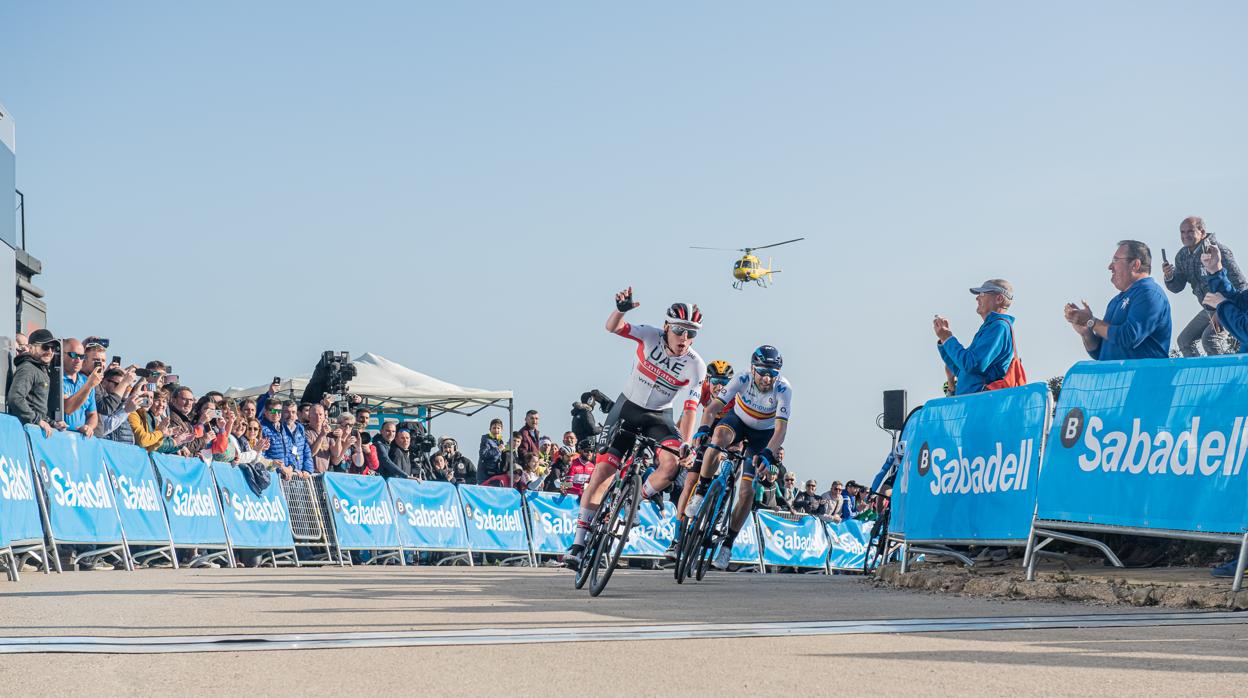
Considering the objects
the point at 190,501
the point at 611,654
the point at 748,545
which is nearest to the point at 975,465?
the point at 611,654

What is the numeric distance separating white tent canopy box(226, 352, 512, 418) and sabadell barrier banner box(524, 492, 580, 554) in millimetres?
6970

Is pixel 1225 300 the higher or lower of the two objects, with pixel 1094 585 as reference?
higher

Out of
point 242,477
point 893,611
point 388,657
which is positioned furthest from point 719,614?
point 242,477

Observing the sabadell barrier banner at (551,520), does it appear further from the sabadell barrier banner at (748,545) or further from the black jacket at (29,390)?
the black jacket at (29,390)

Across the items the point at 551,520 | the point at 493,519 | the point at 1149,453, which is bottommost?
the point at 551,520

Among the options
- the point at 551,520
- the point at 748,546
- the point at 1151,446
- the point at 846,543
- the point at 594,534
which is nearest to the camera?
the point at 1151,446

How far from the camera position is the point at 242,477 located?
17.5 meters

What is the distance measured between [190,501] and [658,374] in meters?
7.13

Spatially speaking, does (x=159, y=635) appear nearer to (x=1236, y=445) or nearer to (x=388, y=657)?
(x=388, y=657)

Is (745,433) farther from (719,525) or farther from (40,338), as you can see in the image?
(40,338)

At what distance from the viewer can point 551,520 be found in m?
22.7

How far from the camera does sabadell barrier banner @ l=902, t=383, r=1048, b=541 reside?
10180mm

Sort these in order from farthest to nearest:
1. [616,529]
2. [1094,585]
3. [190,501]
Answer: [190,501], [616,529], [1094,585]

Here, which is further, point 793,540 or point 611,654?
point 793,540
